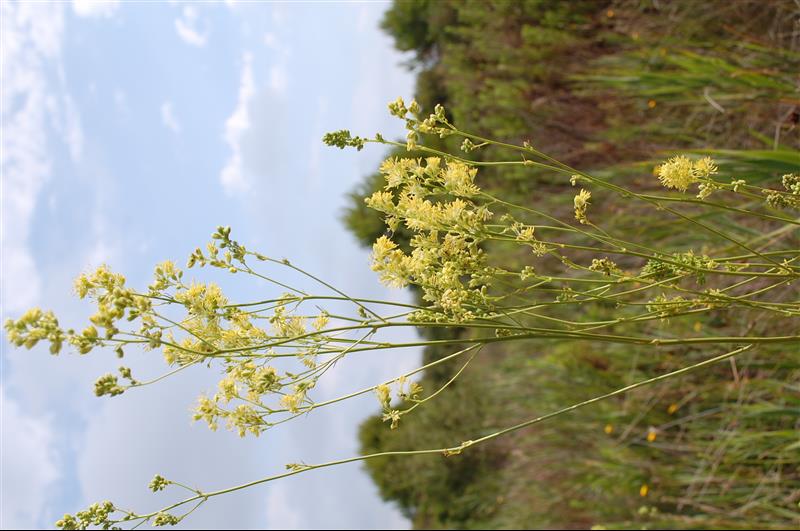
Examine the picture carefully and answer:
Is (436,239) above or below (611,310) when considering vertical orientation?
below

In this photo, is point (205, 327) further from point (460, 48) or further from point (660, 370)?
point (460, 48)

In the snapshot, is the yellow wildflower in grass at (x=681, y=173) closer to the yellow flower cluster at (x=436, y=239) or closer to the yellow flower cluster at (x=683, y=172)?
the yellow flower cluster at (x=683, y=172)

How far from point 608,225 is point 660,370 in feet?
4.56

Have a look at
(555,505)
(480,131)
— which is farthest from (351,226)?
(555,505)

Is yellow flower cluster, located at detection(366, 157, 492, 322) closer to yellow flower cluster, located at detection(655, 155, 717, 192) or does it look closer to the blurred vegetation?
yellow flower cluster, located at detection(655, 155, 717, 192)

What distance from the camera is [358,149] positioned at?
1.93 metres

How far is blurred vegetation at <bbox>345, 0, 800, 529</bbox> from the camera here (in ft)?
14.2

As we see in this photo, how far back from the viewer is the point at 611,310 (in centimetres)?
690

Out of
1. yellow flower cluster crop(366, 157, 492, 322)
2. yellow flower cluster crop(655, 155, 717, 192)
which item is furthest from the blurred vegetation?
yellow flower cluster crop(366, 157, 492, 322)

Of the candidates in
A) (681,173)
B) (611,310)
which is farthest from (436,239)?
(611,310)

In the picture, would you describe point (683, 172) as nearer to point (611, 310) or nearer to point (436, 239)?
point (436, 239)

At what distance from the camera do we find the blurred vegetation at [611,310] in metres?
4.34

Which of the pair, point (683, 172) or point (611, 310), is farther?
point (611, 310)

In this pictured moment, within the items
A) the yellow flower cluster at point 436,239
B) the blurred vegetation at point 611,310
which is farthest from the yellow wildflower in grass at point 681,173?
the blurred vegetation at point 611,310
